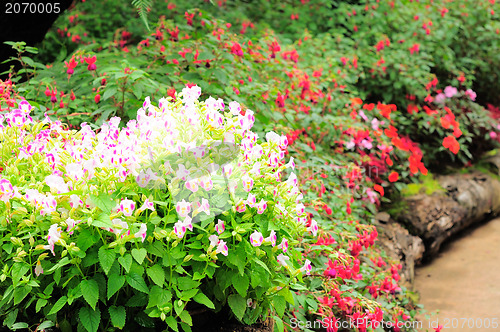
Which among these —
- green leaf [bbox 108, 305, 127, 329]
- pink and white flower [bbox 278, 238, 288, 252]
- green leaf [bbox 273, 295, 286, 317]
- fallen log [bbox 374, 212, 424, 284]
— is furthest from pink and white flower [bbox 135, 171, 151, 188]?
fallen log [bbox 374, 212, 424, 284]

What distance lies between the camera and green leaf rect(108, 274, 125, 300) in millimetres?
1661

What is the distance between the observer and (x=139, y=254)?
167cm

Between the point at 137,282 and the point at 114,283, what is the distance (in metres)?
0.08

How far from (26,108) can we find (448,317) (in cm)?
294

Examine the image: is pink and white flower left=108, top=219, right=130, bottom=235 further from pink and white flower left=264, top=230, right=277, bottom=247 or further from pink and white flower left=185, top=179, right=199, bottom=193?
pink and white flower left=264, top=230, right=277, bottom=247

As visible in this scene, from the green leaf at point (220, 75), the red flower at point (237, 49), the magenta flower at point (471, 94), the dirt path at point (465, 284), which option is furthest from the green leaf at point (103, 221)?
the magenta flower at point (471, 94)

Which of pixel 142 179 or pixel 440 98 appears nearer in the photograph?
pixel 142 179

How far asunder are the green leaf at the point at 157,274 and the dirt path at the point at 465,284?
223 cm

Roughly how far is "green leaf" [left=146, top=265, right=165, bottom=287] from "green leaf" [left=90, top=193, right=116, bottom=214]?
24 cm

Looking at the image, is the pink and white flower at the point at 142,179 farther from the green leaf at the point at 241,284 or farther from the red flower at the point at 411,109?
the red flower at the point at 411,109

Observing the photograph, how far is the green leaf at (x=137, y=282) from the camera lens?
1.69 m

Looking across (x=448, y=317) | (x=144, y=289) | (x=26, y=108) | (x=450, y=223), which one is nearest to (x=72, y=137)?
(x=26, y=108)

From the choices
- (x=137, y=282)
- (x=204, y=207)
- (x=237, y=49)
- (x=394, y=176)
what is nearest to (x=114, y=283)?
(x=137, y=282)

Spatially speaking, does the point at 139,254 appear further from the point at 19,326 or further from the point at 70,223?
the point at 19,326
